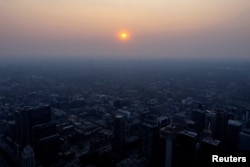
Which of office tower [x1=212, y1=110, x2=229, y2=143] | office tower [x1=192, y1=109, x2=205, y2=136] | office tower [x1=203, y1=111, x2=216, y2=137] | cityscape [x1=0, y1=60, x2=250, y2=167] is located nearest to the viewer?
cityscape [x1=0, y1=60, x2=250, y2=167]

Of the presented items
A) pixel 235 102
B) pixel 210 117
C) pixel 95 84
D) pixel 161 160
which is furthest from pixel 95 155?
pixel 95 84

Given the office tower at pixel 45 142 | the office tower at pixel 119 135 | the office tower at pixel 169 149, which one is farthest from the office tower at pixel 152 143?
the office tower at pixel 45 142

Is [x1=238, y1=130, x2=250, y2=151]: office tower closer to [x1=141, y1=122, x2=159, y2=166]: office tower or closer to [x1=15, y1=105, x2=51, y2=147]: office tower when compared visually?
[x1=141, y1=122, x2=159, y2=166]: office tower

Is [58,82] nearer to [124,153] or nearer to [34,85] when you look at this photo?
[34,85]

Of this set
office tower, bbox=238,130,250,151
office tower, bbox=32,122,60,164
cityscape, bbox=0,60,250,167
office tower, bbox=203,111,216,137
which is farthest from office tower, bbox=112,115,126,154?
office tower, bbox=238,130,250,151

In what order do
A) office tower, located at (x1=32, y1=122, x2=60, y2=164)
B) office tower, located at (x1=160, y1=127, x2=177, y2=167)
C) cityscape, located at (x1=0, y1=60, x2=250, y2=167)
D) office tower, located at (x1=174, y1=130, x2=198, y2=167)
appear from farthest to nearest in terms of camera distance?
office tower, located at (x1=32, y1=122, x2=60, y2=164), cityscape, located at (x1=0, y1=60, x2=250, y2=167), office tower, located at (x1=160, y1=127, x2=177, y2=167), office tower, located at (x1=174, y1=130, x2=198, y2=167)

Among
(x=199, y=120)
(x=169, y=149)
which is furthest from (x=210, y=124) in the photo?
(x=169, y=149)

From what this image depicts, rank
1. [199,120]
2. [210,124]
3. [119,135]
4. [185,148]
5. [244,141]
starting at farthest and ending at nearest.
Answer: [210,124] → [199,120] → [119,135] → [244,141] → [185,148]

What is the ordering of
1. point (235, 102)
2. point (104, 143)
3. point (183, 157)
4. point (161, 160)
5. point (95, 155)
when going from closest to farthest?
point (183, 157) → point (161, 160) → point (95, 155) → point (104, 143) → point (235, 102)

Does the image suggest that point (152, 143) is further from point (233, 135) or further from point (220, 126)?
point (220, 126)
